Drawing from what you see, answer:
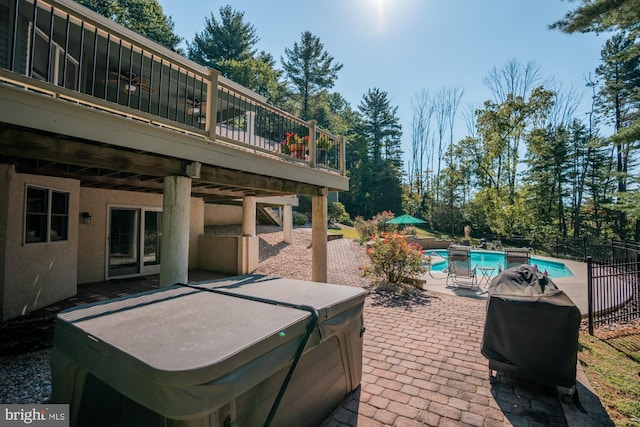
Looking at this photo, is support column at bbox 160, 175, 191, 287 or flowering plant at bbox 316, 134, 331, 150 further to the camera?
flowering plant at bbox 316, 134, 331, 150

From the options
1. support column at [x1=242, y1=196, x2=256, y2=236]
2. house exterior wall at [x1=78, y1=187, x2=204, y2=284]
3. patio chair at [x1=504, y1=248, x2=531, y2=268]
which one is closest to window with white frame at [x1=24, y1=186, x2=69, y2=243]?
house exterior wall at [x1=78, y1=187, x2=204, y2=284]

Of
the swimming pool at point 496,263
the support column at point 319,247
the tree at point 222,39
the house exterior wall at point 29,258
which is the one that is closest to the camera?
the house exterior wall at point 29,258

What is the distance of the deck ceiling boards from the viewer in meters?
3.26

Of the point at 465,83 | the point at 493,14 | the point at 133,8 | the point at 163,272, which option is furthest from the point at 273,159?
the point at 465,83

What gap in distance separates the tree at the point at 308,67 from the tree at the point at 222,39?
600 cm

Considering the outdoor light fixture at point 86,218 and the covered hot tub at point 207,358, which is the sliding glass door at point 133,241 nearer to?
the outdoor light fixture at point 86,218

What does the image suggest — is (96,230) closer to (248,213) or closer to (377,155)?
(248,213)

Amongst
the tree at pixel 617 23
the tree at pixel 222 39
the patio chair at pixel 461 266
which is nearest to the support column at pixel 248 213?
the patio chair at pixel 461 266

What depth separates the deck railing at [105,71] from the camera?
3.12 metres

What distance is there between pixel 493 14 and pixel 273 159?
7996 millimetres

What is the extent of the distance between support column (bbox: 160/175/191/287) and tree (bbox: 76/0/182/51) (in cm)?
2398

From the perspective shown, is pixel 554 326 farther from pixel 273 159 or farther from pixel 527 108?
pixel 527 108
